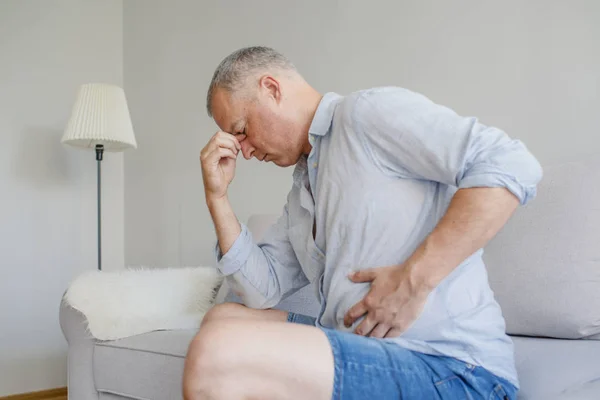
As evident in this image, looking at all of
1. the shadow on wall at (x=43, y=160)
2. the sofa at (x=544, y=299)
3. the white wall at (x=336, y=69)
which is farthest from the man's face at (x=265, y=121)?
the shadow on wall at (x=43, y=160)

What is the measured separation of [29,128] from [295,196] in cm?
201

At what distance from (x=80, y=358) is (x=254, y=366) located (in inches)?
40.6

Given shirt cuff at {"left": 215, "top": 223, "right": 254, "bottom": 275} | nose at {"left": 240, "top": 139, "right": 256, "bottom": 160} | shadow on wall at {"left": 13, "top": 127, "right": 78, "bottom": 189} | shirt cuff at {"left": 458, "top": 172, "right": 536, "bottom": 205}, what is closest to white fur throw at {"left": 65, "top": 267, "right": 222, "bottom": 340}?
shirt cuff at {"left": 215, "top": 223, "right": 254, "bottom": 275}

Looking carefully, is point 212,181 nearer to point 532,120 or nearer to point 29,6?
point 532,120

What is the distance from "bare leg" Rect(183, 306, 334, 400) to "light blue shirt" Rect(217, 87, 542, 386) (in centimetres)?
17

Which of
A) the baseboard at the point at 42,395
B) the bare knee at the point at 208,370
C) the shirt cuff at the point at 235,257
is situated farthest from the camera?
the baseboard at the point at 42,395

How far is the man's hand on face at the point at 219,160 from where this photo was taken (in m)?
1.19

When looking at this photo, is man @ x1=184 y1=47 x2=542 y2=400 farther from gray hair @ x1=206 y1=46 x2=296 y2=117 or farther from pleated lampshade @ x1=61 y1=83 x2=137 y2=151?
pleated lampshade @ x1=61 y1=83 x2=137 y2=151

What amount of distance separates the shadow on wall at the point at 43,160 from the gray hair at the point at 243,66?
190cm

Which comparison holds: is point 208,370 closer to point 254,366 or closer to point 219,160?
point 254,366

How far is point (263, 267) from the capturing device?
1.22 metres

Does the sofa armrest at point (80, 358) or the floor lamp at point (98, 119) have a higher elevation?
the floor lamp at point (98, 119)

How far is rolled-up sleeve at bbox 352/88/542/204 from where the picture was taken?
33.4 inches

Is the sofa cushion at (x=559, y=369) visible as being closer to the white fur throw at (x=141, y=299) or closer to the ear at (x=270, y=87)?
the ear at (x=270, y=87)
